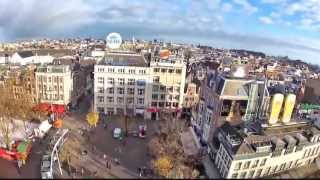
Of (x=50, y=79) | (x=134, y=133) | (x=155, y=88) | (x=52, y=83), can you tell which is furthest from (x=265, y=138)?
(x=50, y=79)

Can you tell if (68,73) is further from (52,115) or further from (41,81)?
(52,115)

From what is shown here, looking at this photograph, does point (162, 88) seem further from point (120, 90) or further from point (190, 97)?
point (120, 90)

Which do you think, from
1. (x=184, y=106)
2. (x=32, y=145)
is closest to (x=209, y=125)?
(x=184, y=106)

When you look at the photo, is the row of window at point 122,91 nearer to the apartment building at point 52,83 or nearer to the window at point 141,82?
the window at point 141,82

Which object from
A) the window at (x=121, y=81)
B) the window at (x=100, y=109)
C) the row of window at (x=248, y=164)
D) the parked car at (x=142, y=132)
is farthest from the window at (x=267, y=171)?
the window at (x=100, y=109)

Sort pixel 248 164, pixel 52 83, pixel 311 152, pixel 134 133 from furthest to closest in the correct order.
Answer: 1. pixel 52 83
2. pixel 134 133
3. pixel 311 152
4. pixel 248 164
